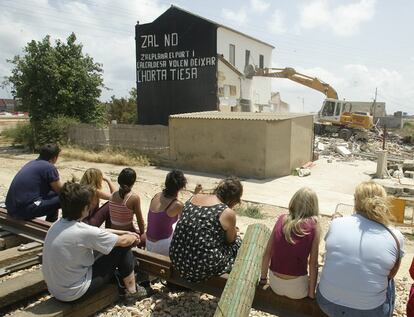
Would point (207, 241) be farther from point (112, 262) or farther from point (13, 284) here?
point (13, 284)

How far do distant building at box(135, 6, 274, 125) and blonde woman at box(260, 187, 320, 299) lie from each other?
20.9 m

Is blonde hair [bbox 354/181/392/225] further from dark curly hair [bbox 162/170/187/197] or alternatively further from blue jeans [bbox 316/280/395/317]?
dark curly hair [bbox 162/170/187/197]

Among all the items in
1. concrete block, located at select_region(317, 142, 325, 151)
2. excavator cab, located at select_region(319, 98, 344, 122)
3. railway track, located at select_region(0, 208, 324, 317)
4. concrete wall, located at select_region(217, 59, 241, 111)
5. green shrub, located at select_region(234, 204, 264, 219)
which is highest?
concrete wall, located at select_region(217, 59, 241, 111)

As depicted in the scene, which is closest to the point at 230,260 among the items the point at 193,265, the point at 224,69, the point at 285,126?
the point at 193,265

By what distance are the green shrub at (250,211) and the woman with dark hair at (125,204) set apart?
5344 mm

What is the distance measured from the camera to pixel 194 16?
2434 centimetres

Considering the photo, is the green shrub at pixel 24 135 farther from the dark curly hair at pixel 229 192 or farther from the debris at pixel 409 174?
the dark curly hair at pixel 229 192

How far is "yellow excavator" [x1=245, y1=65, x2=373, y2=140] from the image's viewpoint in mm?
29281

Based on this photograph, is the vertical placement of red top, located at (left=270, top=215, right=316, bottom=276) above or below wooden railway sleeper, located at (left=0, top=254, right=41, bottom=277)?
above

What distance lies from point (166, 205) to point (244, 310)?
1487 millimetres

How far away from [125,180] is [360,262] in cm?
272

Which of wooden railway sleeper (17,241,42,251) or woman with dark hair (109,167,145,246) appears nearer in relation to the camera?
Result: woman with dark hair (109,167,145,246)

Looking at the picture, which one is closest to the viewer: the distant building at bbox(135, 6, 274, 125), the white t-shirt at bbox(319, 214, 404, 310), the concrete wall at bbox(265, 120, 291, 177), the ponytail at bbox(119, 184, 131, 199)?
the white t-shirt at bbox(319, 214, 404, 310)

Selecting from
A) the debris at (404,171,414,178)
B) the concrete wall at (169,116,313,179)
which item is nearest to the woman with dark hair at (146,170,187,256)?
the concrete wall at (169,116,313,179)
